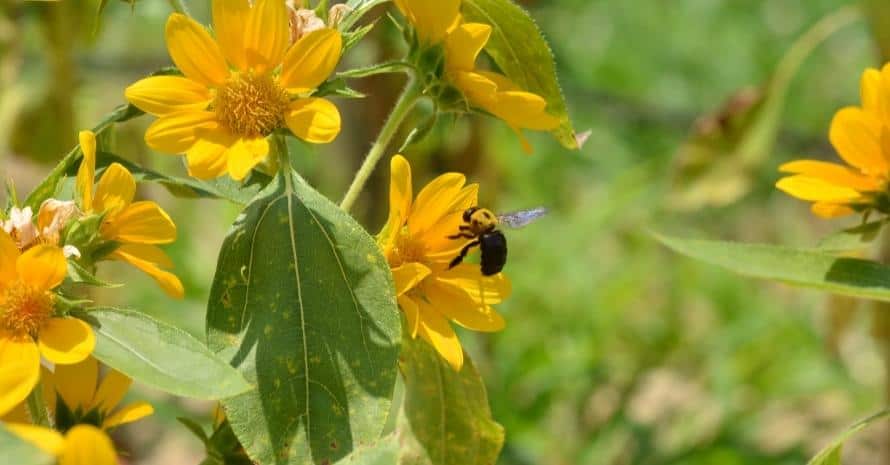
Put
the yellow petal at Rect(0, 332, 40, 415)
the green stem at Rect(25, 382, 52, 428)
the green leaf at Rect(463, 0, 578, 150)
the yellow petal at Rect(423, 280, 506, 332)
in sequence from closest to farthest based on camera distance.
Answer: the yellow petal at Rect(0, 332, 40, 415) < the green stem at Rect(25, 382, 52, 428) < the yellow petal at Rect(423, 280, 506, 332) < the green leaf at Rect(463, 0, 578, 150)

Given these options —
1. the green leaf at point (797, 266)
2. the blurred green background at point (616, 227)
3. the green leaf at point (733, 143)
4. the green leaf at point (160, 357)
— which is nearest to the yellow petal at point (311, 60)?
the green leaf at point (160, 357)

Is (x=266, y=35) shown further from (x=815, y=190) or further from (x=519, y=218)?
(x=815, y=190)

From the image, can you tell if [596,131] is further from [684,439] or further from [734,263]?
[734,263]

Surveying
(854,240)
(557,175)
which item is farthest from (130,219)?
(557,175)

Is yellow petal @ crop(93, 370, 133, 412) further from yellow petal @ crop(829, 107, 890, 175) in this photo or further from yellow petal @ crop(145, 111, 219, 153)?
yellow petal @ crop(829, 107, 890, 175)

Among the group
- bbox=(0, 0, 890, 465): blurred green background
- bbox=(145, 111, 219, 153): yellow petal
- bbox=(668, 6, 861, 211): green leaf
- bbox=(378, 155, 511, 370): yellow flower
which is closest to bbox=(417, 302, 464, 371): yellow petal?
bbox=(378, 155, 511, 370): yellow flower

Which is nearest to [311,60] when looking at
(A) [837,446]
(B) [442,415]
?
(B) [442,415]
